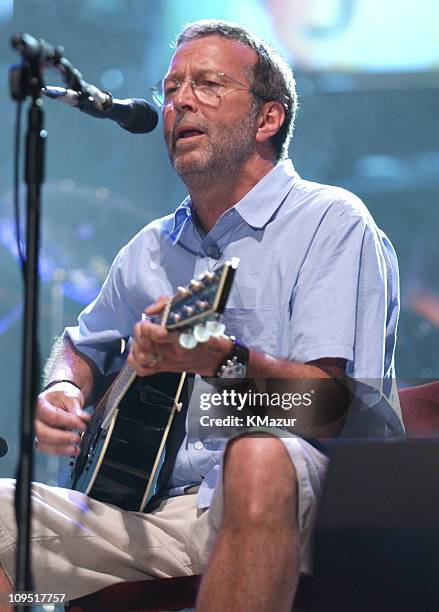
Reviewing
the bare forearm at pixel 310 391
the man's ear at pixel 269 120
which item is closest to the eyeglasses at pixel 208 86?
the man's ear at pixel 269 120

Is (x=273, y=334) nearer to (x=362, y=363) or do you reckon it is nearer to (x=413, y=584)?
(x=362, y=363)

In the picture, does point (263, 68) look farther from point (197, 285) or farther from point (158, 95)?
point (197, 285)

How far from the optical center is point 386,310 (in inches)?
90.1

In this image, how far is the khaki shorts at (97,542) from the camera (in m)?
2.20

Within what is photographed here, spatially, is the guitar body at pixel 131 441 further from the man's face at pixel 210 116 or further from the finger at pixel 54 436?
the man's face at pixel 210 116

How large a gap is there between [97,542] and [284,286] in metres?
0.78

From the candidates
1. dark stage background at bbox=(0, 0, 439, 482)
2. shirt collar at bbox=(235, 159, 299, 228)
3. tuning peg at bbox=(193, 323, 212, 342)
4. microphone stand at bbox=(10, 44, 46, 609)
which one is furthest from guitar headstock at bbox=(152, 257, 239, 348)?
dark stage background at bbox=(0, 0, 439, 482)

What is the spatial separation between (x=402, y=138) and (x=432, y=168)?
239 mm

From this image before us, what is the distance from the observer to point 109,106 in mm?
2068

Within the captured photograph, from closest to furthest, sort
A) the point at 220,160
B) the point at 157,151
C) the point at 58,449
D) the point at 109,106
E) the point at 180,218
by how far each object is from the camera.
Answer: the point at 109,106, the point at 58,449, the point at 220,160, the point at 180,218, the point at 157,151

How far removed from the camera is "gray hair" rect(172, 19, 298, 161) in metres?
2.73

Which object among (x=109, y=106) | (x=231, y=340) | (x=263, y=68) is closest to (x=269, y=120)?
(x=263, y=68)

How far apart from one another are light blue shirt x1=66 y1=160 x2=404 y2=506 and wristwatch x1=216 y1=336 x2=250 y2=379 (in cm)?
22

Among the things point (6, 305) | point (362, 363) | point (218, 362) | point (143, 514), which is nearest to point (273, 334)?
point (362, 363)
